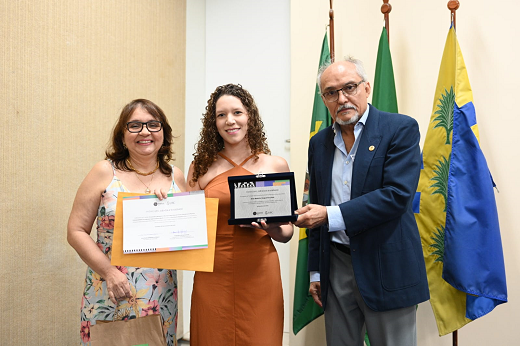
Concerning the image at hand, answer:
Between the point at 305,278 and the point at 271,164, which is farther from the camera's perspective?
the point at 305,278

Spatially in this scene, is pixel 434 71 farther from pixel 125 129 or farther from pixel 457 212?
pixel 125 129

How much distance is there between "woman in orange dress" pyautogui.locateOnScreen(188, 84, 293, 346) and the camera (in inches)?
68.6

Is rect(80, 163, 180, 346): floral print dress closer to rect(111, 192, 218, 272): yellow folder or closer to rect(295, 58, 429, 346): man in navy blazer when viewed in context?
rect(111, 192, 218, 272): yellow folder

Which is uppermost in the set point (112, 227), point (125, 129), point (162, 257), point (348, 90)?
point (348, 90)

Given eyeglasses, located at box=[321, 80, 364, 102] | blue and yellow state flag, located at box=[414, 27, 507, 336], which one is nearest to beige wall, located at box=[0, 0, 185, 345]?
eyeglasses, located at box=[321, 80, 364, 102]

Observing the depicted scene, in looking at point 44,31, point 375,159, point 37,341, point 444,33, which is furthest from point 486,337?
point 44,31

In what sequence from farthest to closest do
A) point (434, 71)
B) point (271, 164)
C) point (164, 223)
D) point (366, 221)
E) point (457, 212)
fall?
1. point (434, 71)
2. point (457, 212)
3. point (271, 164)
4. point (164, 223)
5. point (366, 221)

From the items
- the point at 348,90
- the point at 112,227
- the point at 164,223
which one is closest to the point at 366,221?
the point at 348,90

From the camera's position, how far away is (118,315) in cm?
169

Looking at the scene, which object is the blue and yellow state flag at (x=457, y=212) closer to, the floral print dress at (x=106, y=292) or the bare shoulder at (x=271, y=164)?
the bare shoulder at (x=271, y=164)

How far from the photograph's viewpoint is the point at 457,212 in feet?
7.09

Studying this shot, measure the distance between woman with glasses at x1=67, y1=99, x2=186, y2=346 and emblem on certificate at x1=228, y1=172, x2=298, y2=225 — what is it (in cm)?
32

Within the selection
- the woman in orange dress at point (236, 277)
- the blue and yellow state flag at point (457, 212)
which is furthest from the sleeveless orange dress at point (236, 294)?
the blue and yellow state flag at point (457, 212)

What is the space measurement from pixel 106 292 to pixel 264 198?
0.82 meters
